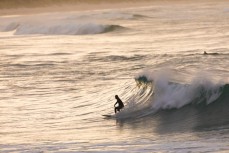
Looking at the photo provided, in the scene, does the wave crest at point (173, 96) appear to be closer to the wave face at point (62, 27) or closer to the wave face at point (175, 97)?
the wave face at point (175, 97)

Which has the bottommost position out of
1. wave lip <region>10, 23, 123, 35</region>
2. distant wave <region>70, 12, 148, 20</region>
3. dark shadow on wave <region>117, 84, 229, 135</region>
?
dark shadow on wave <region>117, 84, 229, 135</region>

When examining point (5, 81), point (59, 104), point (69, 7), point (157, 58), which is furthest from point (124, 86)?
point (69, 7)

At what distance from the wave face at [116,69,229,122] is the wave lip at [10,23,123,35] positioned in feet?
89.1

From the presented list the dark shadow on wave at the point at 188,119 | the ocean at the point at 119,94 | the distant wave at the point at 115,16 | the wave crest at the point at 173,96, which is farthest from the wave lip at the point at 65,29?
the dark shadow on wave at the point at 188,119

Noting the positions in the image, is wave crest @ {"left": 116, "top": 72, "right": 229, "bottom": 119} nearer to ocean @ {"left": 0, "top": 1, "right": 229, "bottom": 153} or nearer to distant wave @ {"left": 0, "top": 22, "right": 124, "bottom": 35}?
ocean @ {"left": 0, "top": 1, "right": 229, "bottom": 153}

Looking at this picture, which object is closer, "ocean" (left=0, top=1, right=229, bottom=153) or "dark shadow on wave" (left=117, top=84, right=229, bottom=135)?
"ocean" (left=0, top=1, right=229, bottom=153)

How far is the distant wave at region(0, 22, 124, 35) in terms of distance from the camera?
47219 millimetres

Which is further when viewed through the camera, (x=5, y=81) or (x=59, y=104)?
(x=5, y=81)

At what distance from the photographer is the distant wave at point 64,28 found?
4722 centimetres

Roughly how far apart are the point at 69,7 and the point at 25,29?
30802mm

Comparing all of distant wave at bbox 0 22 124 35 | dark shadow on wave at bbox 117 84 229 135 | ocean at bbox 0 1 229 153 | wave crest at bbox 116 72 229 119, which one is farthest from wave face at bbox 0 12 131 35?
dark shadow on wave at bbox 117 84 229 135

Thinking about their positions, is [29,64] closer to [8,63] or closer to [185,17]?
[8,63]

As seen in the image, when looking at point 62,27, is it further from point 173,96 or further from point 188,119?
point 188,119

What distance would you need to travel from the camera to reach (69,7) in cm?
8162
